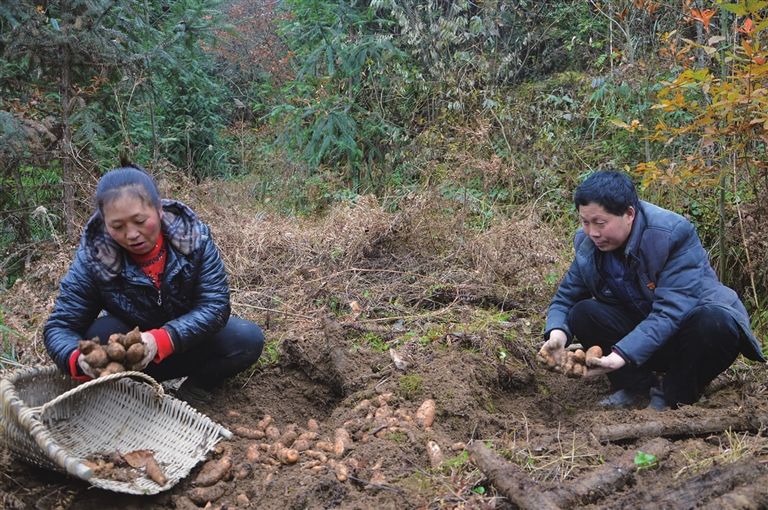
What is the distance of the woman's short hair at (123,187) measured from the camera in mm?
2736

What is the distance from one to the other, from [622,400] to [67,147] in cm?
462

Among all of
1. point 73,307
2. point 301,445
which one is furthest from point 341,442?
point 73,307

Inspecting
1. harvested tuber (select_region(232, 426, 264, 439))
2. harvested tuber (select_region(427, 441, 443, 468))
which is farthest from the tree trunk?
harvested tuber (select_region(427, 441, 443, 468))

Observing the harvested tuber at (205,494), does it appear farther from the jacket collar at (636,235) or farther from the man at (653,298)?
the jacket collar at (636,235)

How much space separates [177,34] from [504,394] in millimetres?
4914

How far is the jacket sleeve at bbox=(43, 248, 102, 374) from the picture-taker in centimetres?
289

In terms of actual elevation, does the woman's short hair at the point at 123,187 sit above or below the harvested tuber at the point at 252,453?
above

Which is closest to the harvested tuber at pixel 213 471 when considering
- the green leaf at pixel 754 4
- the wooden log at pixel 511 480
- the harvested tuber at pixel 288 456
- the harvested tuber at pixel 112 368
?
the harvested tuber at pixel 288 456

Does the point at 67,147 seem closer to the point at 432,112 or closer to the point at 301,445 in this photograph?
the point at 301,445

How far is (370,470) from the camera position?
2555 millimetres

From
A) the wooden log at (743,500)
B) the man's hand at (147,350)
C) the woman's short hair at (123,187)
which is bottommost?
the wooden log at (743,500)

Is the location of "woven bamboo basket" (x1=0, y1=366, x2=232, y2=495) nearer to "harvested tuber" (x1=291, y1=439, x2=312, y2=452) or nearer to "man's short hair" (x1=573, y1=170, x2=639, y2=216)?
"harvested tuber" (x1=291, y1=439, x2=312, y2=452)

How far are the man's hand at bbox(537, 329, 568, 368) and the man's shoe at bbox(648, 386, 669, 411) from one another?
0.51 metres

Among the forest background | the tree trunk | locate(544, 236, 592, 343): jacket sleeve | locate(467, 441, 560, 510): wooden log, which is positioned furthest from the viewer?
the tree trunk
